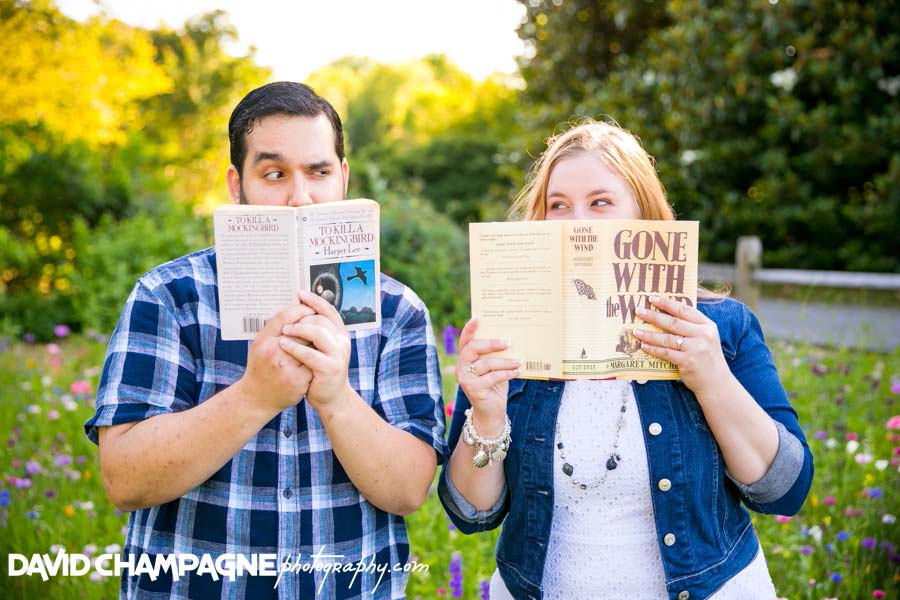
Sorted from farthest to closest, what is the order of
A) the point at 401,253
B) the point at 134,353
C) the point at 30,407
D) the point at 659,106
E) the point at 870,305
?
the point at 401,253
the point at 659,106
the point at 870,305
the point at 30,407
the point at 134,353

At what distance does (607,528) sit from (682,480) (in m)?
0.22

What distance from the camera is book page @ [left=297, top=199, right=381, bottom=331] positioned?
63.6 inches

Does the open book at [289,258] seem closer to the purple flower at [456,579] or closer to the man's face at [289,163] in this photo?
the man's face at [289,163]

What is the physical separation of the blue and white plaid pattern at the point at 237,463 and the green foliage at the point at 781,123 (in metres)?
5.62

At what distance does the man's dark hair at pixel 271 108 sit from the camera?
1.82 meters


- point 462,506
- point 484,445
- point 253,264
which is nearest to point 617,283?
point 484,445

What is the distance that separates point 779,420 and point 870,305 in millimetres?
4423

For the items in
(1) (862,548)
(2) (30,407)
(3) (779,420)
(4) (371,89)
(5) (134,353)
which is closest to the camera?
(5) (134,353)

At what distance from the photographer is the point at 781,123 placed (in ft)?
21.3

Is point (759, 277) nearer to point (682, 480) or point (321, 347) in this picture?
point (682, 480)

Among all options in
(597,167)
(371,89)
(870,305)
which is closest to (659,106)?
(870,305)

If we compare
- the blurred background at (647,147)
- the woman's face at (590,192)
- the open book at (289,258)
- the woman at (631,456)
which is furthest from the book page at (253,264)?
the blurred background at (647,147)

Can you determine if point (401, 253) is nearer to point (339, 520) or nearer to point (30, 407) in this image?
point (30, 407)

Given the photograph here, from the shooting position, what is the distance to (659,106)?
7684mm
